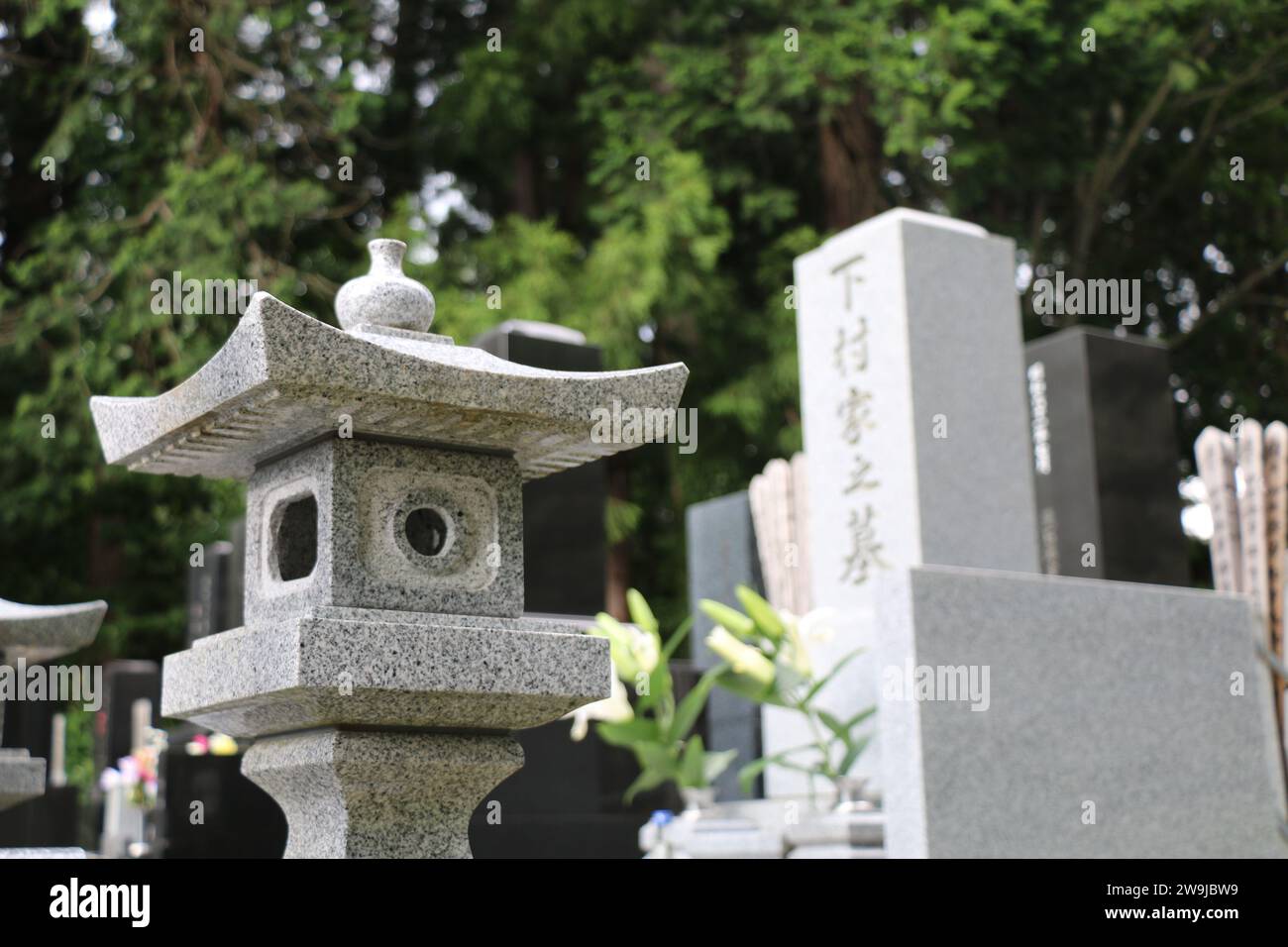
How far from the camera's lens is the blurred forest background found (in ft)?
43.5

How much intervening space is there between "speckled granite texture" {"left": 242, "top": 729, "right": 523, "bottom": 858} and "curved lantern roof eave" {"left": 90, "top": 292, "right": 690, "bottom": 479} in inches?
25.5

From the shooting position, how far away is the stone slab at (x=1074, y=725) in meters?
4.54

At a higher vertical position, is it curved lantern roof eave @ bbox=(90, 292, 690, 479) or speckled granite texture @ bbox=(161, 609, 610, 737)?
curved lantern roof eave @ bbox=(90, 292, 690, 479)

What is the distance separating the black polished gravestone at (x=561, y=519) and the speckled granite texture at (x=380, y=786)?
3.78 meters

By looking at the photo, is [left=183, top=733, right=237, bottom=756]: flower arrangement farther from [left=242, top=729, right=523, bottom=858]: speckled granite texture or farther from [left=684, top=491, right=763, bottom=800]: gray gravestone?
[left=242, top=729, right=523, bottom=858]: speckled granite texture

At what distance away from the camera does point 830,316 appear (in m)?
6.48

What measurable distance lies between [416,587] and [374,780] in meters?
0.41

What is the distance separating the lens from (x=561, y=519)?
718cm

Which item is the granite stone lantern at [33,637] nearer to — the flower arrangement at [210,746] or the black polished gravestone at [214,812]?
the black polished gravestone at [214,812]

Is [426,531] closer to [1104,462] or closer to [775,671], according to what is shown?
[775,671]

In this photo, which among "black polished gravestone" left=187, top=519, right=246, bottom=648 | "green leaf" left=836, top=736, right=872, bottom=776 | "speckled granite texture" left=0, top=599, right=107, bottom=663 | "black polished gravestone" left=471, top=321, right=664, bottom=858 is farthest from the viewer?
"black polished gravestone" left=187, top=519, right=246, bottom=648

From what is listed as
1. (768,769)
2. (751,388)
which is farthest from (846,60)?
(768,769)

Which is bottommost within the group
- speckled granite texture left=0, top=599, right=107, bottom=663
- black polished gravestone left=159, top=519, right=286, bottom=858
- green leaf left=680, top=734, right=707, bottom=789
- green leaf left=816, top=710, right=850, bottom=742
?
black polished gravestone left=159, top=519, right=286, bottom=858

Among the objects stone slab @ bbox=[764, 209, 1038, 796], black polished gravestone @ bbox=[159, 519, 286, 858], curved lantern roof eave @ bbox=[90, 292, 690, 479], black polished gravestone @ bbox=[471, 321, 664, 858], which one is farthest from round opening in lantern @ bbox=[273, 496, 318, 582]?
black polished gravestone @ bbox=[159, 519, 286, 858]
